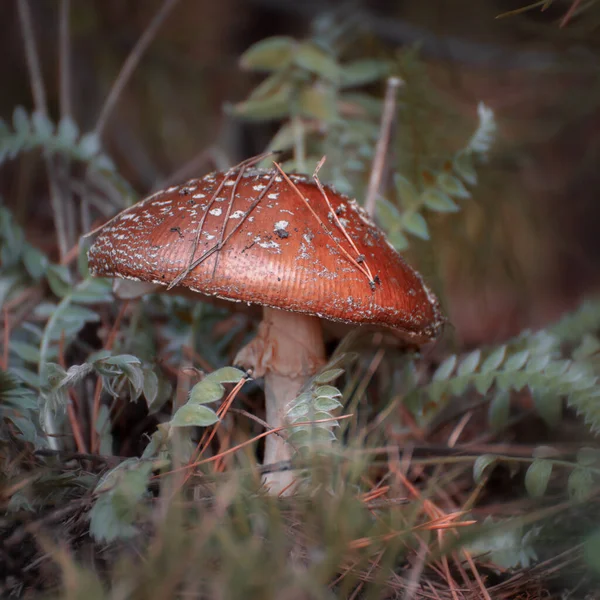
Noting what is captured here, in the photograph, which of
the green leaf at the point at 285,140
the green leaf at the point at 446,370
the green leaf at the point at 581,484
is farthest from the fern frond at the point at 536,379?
the green leaf at the point at 285,140

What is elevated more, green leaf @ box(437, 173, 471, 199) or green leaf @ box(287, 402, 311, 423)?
green leaf @ box(437, 173, 471, 199)

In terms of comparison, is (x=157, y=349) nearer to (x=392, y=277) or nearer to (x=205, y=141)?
(x=392, y=277)

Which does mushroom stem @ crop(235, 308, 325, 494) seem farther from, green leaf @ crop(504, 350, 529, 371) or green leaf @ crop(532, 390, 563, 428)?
green leaf @ crop(532, 390, 563, 428)

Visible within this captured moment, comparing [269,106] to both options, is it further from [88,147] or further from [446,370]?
[446,370]

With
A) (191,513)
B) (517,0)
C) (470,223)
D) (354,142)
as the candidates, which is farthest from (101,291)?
(517,0)

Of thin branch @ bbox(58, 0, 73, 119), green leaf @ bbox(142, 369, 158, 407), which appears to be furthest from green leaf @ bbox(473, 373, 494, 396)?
thin branch @ bbox(58, 0, 73, 119)
